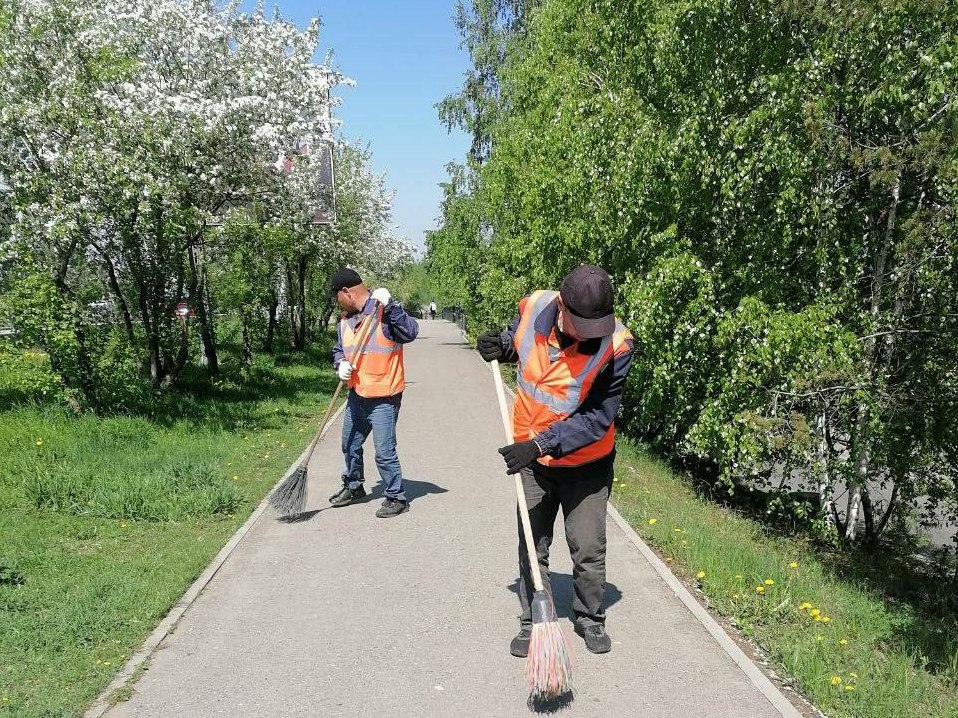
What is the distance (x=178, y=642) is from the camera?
457 cm

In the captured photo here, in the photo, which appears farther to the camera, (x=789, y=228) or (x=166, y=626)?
(x=789, y=228)

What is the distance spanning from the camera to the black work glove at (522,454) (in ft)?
13.7

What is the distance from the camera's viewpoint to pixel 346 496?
752 centimetres

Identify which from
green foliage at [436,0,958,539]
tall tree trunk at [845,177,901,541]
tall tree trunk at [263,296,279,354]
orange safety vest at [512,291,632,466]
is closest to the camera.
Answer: orange safety vest at [512,291,632,466]

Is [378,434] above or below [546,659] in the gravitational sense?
above

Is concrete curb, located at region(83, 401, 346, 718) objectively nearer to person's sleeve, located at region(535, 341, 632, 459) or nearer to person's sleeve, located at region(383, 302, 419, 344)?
person's sleeve, located at region(383, 302, 419, 344)

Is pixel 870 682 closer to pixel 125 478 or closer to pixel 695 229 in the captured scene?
pixel 125 478

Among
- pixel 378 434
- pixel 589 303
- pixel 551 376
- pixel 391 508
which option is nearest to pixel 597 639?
pixel 551 376

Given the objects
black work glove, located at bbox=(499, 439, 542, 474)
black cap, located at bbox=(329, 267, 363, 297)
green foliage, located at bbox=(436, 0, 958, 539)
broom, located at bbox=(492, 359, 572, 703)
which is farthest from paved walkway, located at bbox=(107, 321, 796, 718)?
green foliage, located at bbox=(436, 0, 958, 539)

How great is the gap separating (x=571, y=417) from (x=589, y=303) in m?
0.63

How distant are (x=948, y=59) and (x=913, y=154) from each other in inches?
31.0

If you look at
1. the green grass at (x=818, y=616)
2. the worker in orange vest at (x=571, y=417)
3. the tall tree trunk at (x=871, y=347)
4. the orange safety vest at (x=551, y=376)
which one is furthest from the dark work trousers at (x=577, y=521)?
the tall tree trunk at (x=871, y=347)

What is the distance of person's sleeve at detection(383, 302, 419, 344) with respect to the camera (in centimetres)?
696

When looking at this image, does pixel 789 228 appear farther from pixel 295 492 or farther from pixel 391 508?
pixel 295 492
